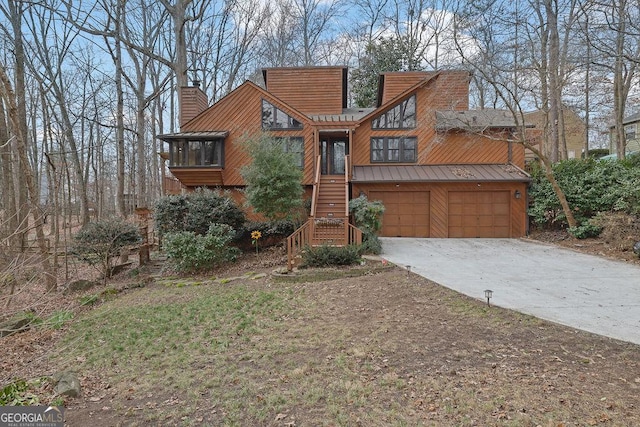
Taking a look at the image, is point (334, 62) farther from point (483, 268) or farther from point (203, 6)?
point (483, 268)

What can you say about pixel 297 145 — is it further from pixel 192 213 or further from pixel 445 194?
pixel 445 194

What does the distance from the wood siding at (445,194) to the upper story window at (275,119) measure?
398 cm

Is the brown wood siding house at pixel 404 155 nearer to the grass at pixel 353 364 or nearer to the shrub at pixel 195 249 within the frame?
the shrub at pixel 195 249

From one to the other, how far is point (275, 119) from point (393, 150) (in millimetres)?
5358

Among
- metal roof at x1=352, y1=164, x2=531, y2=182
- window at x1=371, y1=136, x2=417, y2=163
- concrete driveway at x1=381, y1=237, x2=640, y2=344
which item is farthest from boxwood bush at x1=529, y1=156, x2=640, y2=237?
window at x1=371, y1=136, x2=417, y2=163

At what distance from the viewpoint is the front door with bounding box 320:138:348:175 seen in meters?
16.4

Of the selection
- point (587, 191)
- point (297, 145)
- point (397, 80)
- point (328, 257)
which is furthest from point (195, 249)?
point (587, 191)

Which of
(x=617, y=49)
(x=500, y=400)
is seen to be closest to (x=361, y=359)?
(x=500, y=400)

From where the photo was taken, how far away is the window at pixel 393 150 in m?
15.5

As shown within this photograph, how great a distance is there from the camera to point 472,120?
15078 mm

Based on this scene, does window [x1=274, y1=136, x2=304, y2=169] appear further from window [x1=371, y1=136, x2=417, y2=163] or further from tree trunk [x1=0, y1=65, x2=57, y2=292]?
tree trunk [x1=0, y1=65, x2=57, y2=292]

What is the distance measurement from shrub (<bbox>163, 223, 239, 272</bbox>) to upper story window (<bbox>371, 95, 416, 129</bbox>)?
8.69m

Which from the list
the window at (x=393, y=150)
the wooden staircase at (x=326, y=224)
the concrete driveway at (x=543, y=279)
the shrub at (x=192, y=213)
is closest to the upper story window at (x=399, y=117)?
the window at (x=393, y=150)

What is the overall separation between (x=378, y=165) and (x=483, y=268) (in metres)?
7.87
